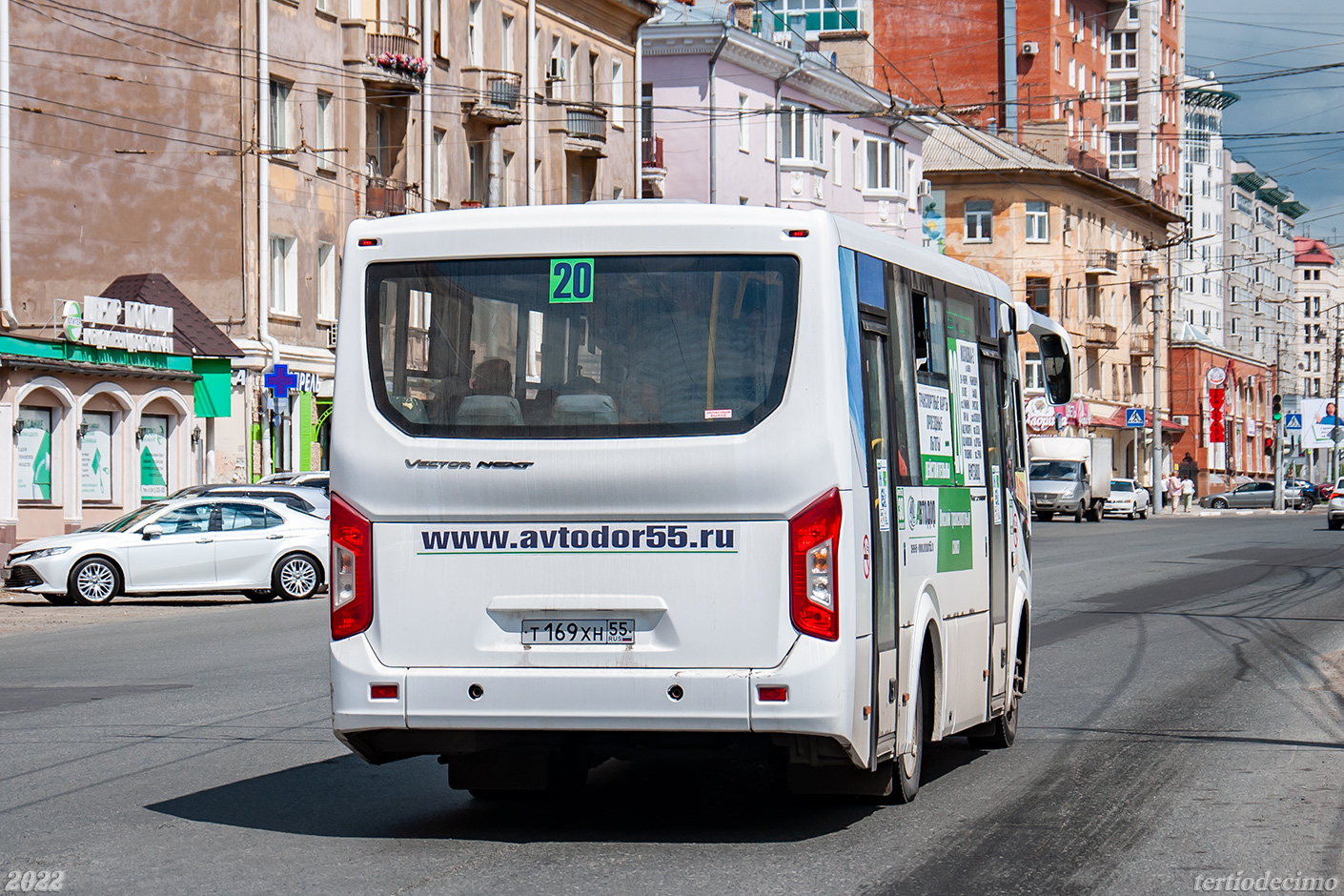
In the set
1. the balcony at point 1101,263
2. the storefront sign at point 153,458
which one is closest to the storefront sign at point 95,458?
the storefront sign at point 153,458

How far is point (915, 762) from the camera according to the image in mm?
9156

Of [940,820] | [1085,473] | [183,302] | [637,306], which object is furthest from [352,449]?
[1085,473]

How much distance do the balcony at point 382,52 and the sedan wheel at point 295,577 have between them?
19159 mm

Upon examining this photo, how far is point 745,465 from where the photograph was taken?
7.87m

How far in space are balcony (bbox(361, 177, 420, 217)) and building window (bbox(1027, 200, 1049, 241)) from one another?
44.5 metres

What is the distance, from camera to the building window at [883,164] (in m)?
72.2

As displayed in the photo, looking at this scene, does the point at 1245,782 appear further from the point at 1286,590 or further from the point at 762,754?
the point at 1286,590

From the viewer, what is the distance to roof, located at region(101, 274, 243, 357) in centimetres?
3831

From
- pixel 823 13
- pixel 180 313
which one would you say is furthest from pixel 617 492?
pixel 823 13

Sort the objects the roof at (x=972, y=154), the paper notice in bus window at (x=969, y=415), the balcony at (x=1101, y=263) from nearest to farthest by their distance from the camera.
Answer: the paper notice in bus window at (x=969, y=415) < the roof at (x=972, y=154) < the balcony at (x=1101, y=263)

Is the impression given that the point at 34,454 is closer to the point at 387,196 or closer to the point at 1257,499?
the point at 387,196

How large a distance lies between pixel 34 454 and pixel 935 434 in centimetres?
2756

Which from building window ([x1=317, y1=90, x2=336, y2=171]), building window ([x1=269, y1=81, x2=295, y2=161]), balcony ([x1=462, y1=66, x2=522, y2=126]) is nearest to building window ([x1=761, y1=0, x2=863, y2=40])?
balcony ([x1=462, y1=66, x2=522, y2=126])

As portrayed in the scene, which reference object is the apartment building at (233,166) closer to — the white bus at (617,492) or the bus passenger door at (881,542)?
the white bus at (617,492)
